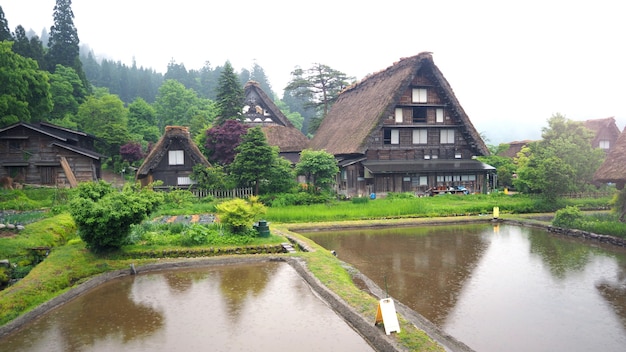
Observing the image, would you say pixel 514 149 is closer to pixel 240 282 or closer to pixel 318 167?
pixel 318 167

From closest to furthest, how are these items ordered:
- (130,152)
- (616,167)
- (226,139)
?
(616,167) < (226,139) < (130,152)

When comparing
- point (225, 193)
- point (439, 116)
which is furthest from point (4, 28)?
point (439, 116)

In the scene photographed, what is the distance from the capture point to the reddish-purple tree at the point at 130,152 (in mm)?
40281

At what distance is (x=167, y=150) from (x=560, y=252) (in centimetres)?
2355

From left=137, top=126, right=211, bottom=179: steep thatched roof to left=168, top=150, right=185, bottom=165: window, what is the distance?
0.36m

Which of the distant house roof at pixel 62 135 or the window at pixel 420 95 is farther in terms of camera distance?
the window at pixel 420 95

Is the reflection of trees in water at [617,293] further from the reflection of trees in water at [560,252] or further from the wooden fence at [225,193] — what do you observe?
the wooden fence at [225,193]

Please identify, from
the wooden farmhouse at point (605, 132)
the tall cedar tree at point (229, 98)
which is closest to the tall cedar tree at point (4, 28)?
the tall cedar tree at point (229, 98)

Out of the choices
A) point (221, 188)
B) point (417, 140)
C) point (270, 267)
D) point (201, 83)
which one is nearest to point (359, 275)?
point (270, 267)

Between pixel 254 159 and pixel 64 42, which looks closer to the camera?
pixel 254 159

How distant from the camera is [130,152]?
40.2 meters

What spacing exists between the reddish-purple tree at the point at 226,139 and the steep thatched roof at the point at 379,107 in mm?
7183

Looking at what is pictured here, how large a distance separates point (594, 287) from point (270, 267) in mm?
8504

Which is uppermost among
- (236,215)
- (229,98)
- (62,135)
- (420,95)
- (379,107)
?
(229,98)
